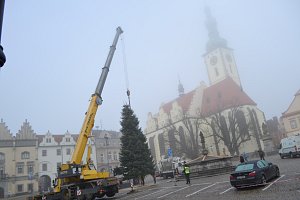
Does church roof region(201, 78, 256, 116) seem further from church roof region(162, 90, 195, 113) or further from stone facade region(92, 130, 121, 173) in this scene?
stone facade region(92, 130, 121, 173)

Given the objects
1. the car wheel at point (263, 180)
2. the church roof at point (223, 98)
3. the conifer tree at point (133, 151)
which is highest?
the church roof at point (223, 98)

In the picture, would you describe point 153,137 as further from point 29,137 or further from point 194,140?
point 29,137

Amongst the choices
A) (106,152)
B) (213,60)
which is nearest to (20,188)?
(106,152)

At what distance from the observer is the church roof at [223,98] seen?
58875mm

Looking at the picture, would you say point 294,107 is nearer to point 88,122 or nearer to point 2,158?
point 88,122

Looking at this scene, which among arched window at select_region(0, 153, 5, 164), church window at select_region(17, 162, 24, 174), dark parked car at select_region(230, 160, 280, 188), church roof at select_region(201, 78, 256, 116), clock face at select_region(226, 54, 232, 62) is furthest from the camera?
clock face at select_region(226, 54, 232, 62)

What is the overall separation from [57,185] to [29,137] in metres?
44.4

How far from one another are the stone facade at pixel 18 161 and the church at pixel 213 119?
27009 mm

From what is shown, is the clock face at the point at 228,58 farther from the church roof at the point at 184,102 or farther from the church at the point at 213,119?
the church roof at the point at 184,102

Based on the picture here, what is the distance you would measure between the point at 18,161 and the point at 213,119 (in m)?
37.8

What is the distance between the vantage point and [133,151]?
31.6 metres

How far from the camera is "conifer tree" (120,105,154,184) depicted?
101ft

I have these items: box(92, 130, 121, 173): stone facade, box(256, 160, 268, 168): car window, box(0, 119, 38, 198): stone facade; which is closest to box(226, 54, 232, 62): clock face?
box(92, 130, 121, 173): stone facade

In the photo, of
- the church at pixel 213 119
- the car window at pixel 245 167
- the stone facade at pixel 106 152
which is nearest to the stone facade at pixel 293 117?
the church at pixel 213 119
